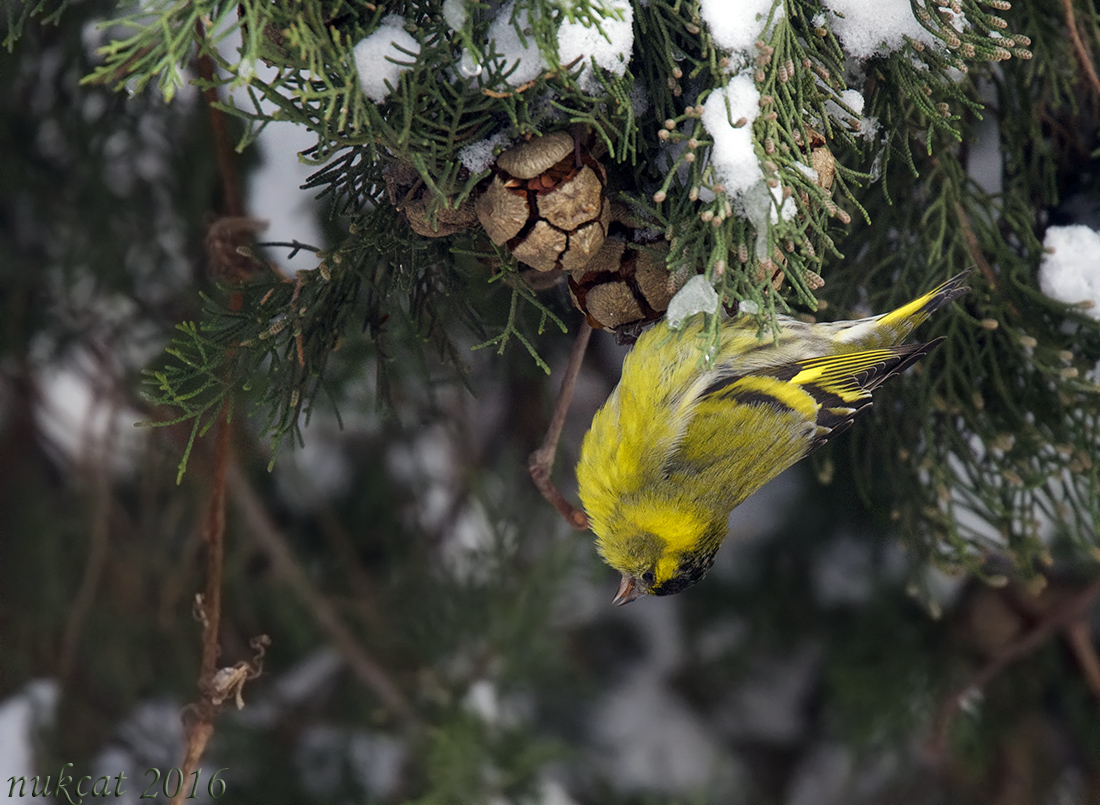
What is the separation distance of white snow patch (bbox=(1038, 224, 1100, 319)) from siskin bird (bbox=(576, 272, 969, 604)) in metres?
0.19

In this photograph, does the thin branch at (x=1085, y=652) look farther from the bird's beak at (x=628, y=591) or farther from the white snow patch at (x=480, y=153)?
the white snow patch at (x=480, y=153)

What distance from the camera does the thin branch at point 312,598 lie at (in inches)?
73.9

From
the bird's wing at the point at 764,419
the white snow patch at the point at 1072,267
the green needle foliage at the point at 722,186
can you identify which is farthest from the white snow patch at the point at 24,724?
the white snow patch at the point at 1072,267

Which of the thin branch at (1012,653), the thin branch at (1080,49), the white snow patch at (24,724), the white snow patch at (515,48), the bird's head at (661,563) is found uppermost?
the white snow patch at (515,48)

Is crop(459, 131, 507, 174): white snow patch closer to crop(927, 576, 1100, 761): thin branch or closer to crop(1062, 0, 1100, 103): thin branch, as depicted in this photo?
crop(1062, 0, 1100, 103): thin branch

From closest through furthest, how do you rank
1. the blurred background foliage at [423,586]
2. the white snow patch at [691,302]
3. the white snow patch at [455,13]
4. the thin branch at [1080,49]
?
the white snow patch at [455,13]
the white snow patch at [691,302]
the thin branch at [1080,49]
the blurred background foliage at [423,586]

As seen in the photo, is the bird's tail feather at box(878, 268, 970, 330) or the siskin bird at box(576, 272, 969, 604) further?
the siskin bird at box(576, 272, 969, 604)

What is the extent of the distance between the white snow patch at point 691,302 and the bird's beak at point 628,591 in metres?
0.70

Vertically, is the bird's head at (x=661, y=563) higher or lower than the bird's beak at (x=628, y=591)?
higher

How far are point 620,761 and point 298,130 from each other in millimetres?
1623

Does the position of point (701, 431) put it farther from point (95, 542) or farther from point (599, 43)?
point (95, 542)

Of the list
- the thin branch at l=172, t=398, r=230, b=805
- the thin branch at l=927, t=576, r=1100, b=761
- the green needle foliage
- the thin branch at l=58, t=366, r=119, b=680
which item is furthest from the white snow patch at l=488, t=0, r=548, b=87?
the thin branch at l=927, t=576, r=1100, b=761

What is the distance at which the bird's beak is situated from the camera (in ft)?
4.92

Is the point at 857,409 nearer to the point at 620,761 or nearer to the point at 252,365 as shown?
the point at 252,365
